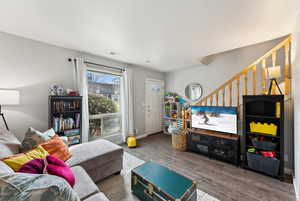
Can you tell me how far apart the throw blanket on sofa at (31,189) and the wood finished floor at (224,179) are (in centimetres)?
186

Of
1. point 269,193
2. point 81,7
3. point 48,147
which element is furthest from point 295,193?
point 81,7

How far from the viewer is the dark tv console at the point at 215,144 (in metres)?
2.31

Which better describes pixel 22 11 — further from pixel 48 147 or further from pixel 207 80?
pixel 207 80

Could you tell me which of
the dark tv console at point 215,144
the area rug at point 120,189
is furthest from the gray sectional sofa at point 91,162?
the dark tv console at point 215,144

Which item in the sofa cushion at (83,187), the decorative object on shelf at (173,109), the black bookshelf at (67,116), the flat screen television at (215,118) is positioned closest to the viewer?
the sofa cushion at (83,187)

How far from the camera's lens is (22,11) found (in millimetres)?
1457

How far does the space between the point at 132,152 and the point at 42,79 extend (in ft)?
8.07

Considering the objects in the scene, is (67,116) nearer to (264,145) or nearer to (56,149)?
(56,149)

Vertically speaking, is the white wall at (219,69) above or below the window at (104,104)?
Result: above

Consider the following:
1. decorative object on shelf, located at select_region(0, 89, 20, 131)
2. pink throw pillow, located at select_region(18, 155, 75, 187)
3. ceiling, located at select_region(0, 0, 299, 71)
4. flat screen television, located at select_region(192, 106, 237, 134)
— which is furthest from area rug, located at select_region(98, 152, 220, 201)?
ceiling, located at select_region(0, 0, 299, 71)

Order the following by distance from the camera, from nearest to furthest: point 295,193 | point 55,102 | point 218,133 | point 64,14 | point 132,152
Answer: point 64,14, point 295,193, point 55,102, point 218,133, point 132,152

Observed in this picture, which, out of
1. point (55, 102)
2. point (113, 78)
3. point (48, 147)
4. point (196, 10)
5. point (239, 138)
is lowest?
point (239, 138)

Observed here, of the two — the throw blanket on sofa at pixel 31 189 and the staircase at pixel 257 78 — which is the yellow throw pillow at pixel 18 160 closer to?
the throw blanket on sofa at pixel 31 189

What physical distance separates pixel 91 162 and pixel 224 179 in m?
2.12
